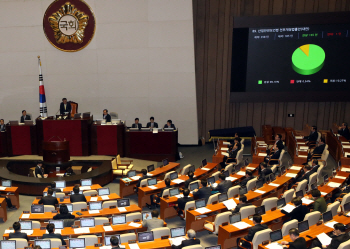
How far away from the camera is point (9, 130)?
15.5m

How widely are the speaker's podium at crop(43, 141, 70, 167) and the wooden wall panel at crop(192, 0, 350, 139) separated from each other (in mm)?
7553

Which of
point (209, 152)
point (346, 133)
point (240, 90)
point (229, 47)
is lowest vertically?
point (209, 152)

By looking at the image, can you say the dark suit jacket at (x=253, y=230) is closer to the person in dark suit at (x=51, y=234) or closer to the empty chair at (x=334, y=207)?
the empty chair at (x=334, y=207)

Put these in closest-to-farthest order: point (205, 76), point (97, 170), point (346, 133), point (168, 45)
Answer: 1. point (97, 170)
2. point (346, 133)
3. point (168, 45)
4. point (205, 76)

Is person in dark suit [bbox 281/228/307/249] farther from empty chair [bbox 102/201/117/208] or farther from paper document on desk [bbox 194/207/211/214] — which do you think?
empty chair [bbox 102/201/117/208]

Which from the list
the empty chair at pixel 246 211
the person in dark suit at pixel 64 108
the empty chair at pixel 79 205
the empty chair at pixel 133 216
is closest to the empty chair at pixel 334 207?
the empty chair at pixel 246 211

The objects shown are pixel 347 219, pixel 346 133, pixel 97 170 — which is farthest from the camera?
pixel 346 133

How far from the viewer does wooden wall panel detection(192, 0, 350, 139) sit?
17297mm

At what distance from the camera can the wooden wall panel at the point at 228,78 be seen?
17297 mm

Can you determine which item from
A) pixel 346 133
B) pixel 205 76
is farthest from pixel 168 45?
pixel 346 133

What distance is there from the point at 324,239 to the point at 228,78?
11692 mm

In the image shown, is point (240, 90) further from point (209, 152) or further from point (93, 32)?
point (93, 32)

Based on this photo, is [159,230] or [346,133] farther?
[346,133]

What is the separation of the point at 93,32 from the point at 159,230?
11607 millimetres
